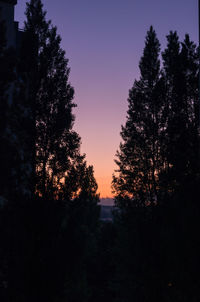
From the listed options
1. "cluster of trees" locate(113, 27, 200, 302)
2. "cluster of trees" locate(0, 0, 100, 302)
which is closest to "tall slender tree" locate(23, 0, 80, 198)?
"cluster of trees" locate(0, 0, 100, 302)

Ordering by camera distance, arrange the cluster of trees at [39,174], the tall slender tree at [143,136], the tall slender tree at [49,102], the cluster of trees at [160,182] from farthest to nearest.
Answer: the tall slender tree at [143,136], the tall slender tree at [49,102], the cluster of trees at [160,182], the cluster of trees at [39,174]

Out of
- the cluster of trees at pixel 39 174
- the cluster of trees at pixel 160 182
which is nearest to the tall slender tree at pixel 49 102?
the cluster of trees at pixel 39 174

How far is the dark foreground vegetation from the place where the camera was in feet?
43.1

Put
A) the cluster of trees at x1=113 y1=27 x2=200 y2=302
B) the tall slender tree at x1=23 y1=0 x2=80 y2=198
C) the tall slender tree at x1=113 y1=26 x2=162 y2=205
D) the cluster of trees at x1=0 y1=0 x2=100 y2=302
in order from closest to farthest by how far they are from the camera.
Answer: the cluster of trees at x1=0 y1=0 x2=100 y2=302 → the cluster of trees at x1=113 y1=27 x2=200 y2=302 → the tall slender tree at x1=23 y1=0 x2=80 y2=198 → the tall slender tree at x1=113 y1=26 x2=162 y2=205

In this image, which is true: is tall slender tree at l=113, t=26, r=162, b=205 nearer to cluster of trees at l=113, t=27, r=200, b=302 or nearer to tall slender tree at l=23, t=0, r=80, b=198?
cluster of trees at l=113, t=27, r=200, b=302

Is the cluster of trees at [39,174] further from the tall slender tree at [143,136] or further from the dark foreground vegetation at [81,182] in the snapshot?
the tall slender tree at [143,136]

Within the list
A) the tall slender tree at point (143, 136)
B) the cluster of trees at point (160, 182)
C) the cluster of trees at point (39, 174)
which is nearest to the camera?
the cluster of trees at point (39, 174)

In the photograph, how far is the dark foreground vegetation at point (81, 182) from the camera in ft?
43.1

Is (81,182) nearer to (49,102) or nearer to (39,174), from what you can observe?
(39,174)

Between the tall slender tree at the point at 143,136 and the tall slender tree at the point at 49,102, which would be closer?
the tall slender tree at the point at 49,102

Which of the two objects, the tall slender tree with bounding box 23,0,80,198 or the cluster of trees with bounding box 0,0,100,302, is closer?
the cluster of trees with bounding box 0,0,100,302

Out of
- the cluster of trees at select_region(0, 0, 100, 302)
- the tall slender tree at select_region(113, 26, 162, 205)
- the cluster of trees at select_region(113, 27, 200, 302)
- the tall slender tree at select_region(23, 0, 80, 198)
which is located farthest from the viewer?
the tall slender tree at select_region(113, 26, 162, 205)

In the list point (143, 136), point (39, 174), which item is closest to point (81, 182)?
point (39, 174)

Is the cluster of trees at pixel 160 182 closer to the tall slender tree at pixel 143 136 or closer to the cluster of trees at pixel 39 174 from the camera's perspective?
the tall slender tree at pixel 143 136
